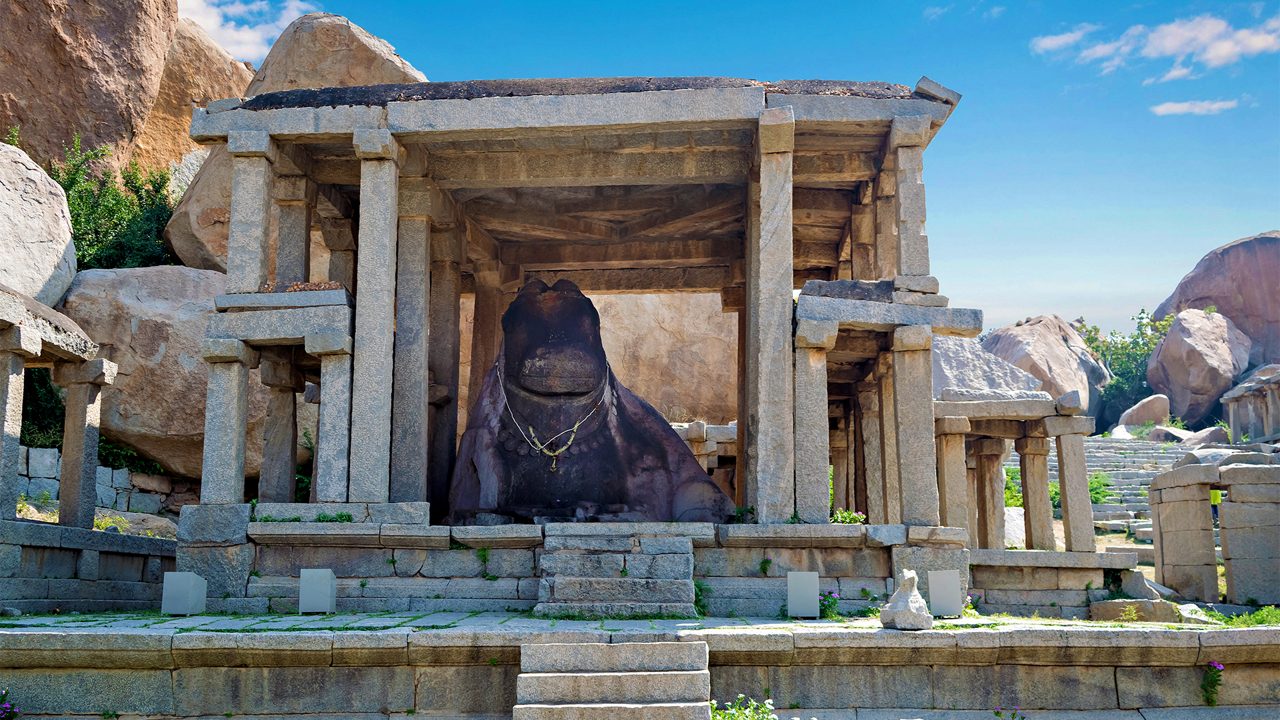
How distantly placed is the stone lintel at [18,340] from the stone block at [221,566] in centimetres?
279

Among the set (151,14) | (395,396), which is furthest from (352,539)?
(151,14)

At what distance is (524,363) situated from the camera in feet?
46.7

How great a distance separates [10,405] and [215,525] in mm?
2572

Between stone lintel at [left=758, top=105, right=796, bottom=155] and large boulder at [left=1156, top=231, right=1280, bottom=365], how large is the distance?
4326cm

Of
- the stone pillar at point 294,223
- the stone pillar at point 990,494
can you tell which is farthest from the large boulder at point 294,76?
the stone pillar at point 990,494

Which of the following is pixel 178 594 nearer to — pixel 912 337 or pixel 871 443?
pixel 912 337

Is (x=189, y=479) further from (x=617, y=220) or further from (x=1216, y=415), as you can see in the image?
(x=1216, y=415)

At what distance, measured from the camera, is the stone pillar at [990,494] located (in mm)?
19000

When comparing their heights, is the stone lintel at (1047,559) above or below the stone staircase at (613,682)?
above

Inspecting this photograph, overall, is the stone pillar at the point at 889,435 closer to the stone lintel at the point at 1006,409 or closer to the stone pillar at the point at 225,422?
the stone lintel at the point at 1006,409

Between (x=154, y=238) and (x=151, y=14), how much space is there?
5.36 m

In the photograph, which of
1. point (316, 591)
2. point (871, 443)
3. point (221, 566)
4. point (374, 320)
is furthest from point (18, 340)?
point (871, 443)

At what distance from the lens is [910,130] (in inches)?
489

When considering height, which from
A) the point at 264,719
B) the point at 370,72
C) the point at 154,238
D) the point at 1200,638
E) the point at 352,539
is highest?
the point at 370,72
